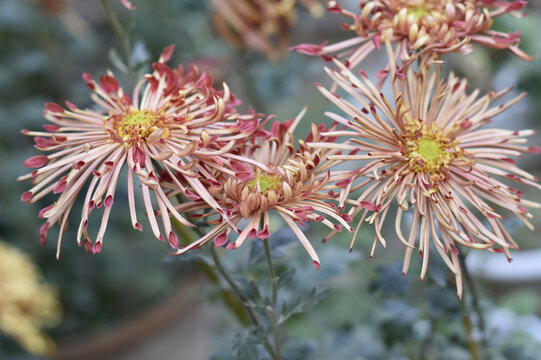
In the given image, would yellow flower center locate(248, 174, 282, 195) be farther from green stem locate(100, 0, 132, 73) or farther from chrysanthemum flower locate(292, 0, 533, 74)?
green stem locate(100, 0, 132, 73)

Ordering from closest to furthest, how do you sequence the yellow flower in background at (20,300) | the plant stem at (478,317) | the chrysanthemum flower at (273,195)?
the chrysanthemum flower at (273,195), the plant stem at (478,317), the yellow flower in background at (20,300)

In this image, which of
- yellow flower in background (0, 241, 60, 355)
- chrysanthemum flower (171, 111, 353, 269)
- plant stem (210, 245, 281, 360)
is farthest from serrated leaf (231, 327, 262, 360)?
yellow flower in background (0, 241, 60, 355)

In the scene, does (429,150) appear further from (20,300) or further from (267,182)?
(20,300)

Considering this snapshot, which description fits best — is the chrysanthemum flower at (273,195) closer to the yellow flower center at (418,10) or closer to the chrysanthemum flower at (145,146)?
the chrysanthemum flower at (145,146)

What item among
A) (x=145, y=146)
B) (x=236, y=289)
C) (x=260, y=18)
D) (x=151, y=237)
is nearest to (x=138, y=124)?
(x=145, y=146)

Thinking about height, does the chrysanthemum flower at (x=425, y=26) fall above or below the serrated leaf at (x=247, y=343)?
above

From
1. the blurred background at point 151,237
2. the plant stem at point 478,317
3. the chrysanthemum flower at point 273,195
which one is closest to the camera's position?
the chrysanthemum flower at point 273,195

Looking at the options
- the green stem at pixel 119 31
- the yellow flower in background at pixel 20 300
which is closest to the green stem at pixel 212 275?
the green stem at pixel 119 31

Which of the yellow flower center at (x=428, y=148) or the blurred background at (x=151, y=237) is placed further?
the blurred background at (x=151, y=237)
